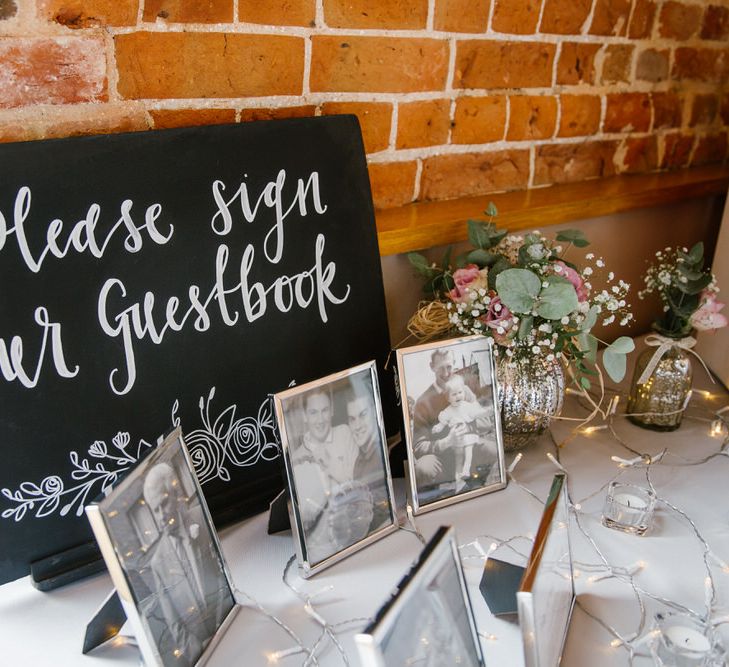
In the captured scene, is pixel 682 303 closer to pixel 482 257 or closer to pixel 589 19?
pixel 482 257

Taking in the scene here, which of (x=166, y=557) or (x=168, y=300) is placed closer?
(x=166, y=557)

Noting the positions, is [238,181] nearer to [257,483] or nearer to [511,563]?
[257,483]

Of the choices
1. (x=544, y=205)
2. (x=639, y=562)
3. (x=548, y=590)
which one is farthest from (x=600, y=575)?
(x=544, y=205)

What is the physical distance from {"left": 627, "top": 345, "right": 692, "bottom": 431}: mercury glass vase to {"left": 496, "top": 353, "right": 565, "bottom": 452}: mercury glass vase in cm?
21

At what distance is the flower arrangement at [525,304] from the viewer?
92cm

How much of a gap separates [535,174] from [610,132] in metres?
0.22

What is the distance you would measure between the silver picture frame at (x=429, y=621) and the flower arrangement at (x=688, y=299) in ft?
2.26

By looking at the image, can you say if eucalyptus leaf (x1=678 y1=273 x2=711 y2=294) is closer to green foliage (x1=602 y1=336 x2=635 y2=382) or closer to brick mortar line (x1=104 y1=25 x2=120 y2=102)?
green foliage (x1=602 y1=336 x2=635 y2=382)

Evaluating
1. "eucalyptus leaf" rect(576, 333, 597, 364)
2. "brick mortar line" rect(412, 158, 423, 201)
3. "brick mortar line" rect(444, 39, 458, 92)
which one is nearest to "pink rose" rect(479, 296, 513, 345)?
"eucalyptus leaf" rect(576, 333, 597, 364)

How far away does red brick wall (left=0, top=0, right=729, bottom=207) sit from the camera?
789mm

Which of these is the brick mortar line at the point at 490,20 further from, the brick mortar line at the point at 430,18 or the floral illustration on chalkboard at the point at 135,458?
the floral illustration on chalkboard at the point at 135,458

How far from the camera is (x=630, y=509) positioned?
2.93 ft

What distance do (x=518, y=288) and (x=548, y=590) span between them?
0.42 meters

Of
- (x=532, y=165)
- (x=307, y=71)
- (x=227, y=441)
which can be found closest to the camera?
(x=227, y=441)
